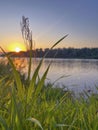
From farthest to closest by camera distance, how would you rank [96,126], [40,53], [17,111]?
1. [40,53]
2. [96,126]
3. [17,111]

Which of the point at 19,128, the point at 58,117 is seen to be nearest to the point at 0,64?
the point at 58,117

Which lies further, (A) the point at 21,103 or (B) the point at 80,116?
(B) the point at 80,116

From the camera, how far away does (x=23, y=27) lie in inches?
92.0

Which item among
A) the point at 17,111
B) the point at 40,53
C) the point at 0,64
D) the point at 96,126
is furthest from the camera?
the point at 0,64

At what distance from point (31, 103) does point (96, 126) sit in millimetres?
470

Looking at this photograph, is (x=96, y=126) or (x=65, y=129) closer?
(x=96, y=126)

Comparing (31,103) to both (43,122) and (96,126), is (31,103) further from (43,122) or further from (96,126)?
(96,126)

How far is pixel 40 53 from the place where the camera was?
348 cm

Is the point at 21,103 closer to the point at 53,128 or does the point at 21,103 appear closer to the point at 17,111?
the point at 17,111

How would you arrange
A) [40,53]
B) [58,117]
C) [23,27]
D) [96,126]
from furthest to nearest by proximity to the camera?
[40,53]
[58,117]
[23,27]
[96,126]

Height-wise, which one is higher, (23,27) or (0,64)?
(23,27)

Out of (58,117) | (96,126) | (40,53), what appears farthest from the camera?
(40,53)

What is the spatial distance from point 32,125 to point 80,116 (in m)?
0.40

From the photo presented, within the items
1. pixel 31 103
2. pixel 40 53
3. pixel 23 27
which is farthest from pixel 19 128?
pixel 40 53
